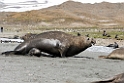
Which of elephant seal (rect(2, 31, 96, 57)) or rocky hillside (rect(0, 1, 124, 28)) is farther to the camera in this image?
rocky hillside (rect(0, 1, 124, 28))

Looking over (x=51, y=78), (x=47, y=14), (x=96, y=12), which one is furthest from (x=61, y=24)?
(x=51, y=78)

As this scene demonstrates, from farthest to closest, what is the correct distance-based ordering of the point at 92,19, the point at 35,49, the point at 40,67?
the point at 92,19, the point at 35,49, the point at 40,67

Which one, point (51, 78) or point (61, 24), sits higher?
point (51, 78)

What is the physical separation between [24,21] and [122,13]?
30358 millimetres

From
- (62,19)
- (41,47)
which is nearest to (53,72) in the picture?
(41,47)

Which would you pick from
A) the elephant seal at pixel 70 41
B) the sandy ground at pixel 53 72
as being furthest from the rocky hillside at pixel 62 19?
the sandy ground at pixel 53 72

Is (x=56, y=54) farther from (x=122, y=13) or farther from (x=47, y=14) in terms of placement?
(x=122, y=13)

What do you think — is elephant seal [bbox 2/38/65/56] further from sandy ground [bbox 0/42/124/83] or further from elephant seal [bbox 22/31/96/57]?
sandy ground [bbox 0/42/124/83]

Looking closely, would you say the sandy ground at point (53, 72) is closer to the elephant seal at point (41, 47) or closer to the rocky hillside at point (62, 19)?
the elephant seal at point (41, 47)

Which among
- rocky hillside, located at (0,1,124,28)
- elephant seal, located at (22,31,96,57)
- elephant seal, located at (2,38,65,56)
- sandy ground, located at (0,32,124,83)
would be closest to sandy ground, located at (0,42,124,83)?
sandy ground, located at (0,32,124,83)

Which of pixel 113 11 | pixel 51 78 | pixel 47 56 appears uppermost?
pixel 51 78

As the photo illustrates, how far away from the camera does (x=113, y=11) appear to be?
9700 cm

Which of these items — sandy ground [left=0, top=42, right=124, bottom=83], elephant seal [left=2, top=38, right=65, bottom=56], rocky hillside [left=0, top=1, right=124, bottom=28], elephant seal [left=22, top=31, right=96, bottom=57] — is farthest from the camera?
rocky hillside [left=0, top=1, right=124, bottom=28]

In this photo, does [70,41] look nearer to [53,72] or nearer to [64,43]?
[64,43]
